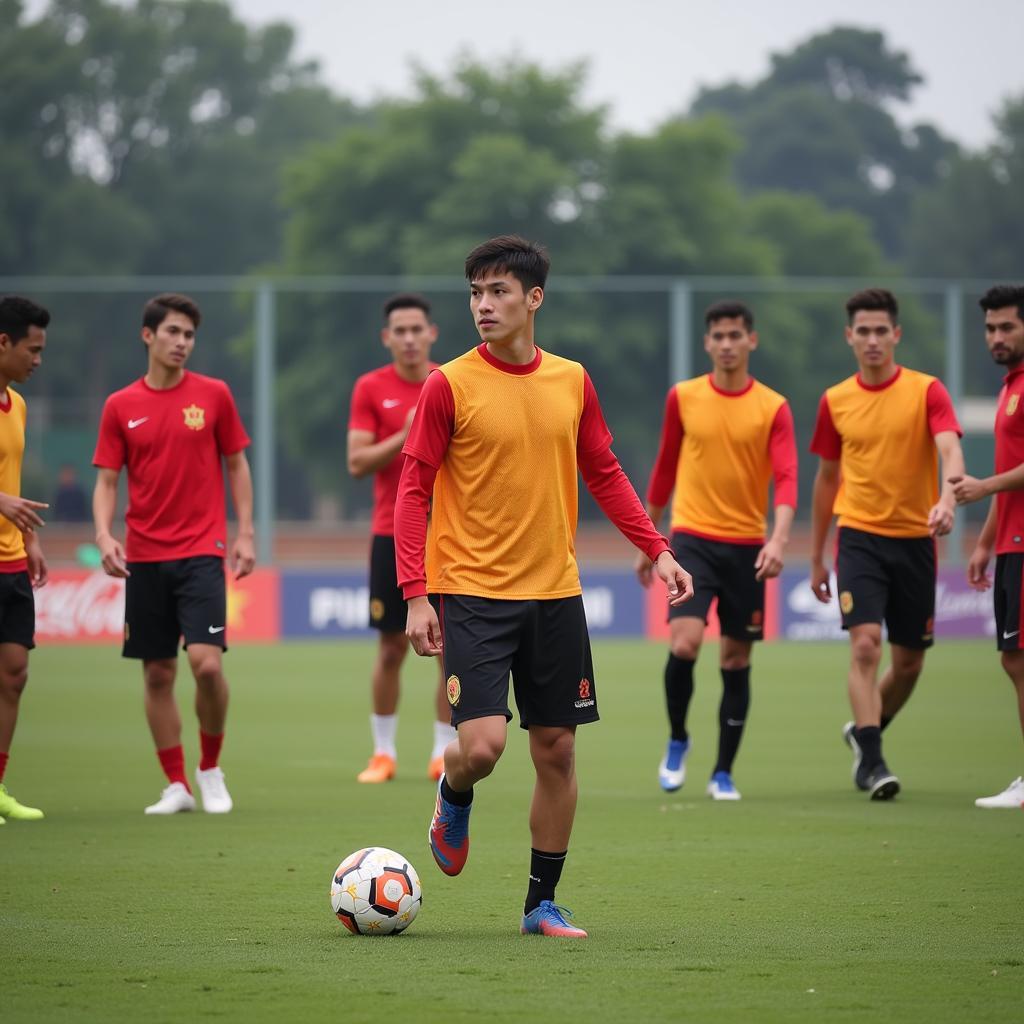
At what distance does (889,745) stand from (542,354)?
6.97 m

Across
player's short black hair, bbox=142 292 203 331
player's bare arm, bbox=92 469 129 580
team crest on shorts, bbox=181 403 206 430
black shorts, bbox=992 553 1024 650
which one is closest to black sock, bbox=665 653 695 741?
black shorts, bbox=992 553 1024 650

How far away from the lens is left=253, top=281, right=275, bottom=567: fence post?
933 inches

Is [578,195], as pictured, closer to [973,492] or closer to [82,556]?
[82,556]

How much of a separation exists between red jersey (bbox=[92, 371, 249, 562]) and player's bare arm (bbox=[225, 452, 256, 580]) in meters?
0.11

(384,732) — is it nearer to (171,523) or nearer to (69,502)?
(171,523)

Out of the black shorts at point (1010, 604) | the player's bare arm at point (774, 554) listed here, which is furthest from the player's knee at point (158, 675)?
the black shorts at point (1010, 604)

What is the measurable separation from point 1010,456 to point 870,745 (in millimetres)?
1692

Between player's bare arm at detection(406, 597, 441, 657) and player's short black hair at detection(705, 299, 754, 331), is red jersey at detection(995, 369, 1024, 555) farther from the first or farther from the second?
player's bare arm at detection(406, 597, 441, 657)

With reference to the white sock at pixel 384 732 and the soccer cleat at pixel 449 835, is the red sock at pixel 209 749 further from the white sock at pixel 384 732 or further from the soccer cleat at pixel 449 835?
the soccer cleat at pixel 449 835

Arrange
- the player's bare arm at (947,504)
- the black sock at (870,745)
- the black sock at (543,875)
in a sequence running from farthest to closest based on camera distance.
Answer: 1. the black sock at (870,745)
2. the player's bare arm at (947,504)
3. the black sock at (543,875)

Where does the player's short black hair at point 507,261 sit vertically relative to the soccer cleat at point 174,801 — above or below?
above

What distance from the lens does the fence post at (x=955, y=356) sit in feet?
78.7

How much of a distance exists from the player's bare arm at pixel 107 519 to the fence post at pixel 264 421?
14.1 m

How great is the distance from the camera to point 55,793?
33.7 ft
